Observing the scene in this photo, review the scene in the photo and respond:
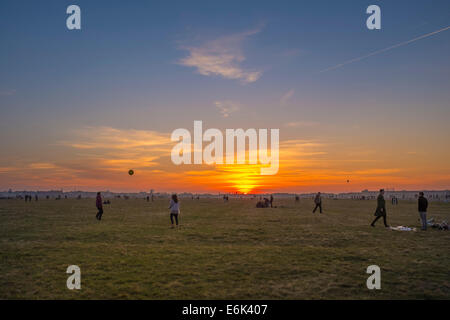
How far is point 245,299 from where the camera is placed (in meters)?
7.32

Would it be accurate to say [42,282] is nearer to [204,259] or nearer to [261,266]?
[204,259]

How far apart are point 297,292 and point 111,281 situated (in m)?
5.01

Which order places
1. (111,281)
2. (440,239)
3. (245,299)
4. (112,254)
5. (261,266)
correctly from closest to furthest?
(245,299) → (111,281) → (261,266) → (112,254) → (440,239)

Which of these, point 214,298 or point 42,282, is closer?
point 214,298
